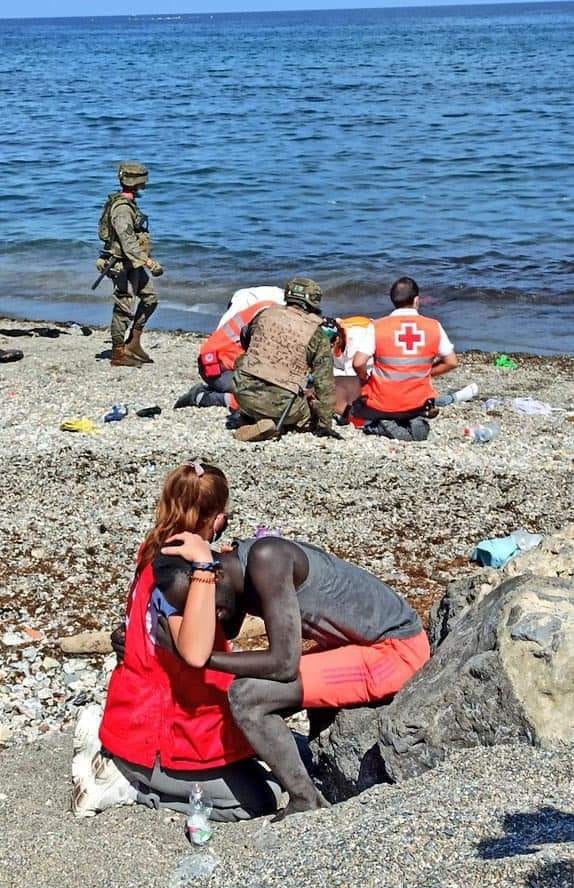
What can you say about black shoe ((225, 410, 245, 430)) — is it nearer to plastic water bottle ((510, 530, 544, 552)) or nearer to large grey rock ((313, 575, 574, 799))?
plastic water bottle ((510, 530, 544, 552))

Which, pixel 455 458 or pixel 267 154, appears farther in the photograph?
pixel 267 154

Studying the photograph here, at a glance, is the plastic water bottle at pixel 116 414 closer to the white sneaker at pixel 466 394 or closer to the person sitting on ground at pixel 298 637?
the white sneaker at pixel 466 394

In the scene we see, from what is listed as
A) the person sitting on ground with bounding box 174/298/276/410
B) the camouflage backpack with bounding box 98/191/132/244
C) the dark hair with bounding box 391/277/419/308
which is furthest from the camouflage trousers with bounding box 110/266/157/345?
the dark hair with bounding box 391/277/419/308

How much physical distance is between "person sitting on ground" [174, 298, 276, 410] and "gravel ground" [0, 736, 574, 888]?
6316 millimetres

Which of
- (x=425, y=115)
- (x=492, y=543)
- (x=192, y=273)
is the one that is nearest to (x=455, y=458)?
(x=492, y=543)

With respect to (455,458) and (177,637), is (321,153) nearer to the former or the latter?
(455,458)

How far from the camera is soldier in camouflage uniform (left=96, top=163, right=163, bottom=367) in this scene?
39.9ft

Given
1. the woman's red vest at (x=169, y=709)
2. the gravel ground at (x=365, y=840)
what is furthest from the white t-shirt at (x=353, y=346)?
the gravel ground at (x=365, y=840)

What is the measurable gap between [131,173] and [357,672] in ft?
27.0

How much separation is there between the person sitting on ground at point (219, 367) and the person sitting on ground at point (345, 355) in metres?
0.81

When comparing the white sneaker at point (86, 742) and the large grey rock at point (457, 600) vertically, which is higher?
the large grey rock at point (457, 600)

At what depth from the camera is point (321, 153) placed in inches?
1348

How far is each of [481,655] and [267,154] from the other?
31052 millimetres

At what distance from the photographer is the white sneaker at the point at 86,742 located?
4855 millimetres
